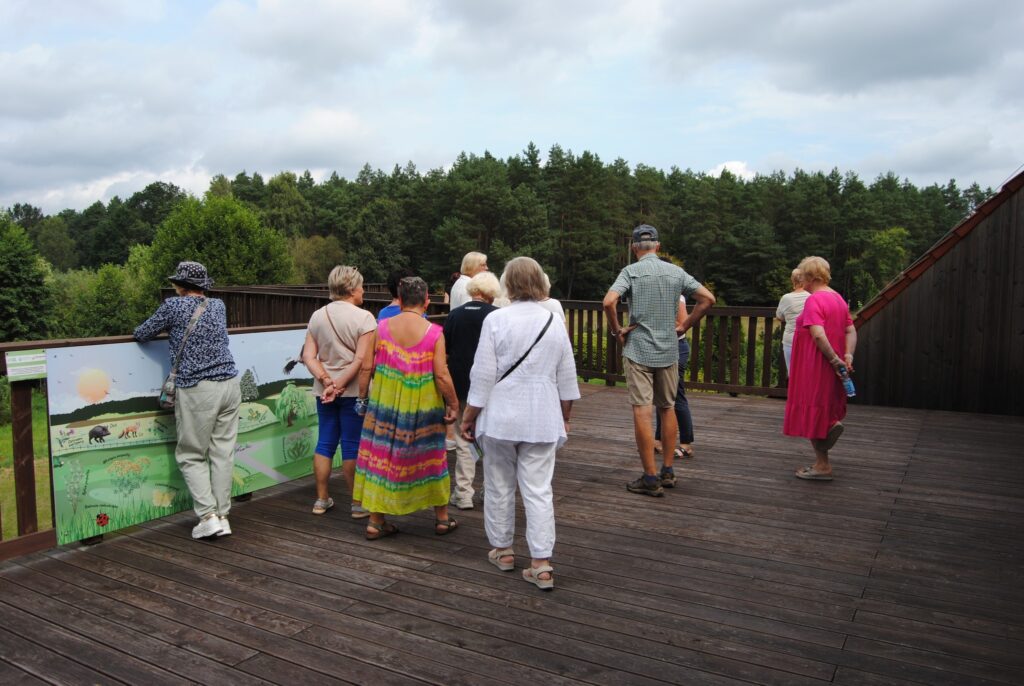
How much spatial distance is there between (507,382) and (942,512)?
297 cm

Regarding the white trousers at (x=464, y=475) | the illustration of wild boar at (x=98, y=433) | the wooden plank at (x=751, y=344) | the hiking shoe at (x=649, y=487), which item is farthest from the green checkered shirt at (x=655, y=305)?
the wooden plank at (x=751, y=344)

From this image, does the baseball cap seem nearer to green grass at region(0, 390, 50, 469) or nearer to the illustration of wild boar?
the illustration of wild boar

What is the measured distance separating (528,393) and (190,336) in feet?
6.26

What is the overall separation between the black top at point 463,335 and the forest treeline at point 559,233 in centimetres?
4452

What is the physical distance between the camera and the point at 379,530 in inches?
155

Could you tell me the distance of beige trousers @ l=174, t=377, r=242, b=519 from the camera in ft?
→ 12.7

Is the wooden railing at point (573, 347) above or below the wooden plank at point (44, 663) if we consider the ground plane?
above

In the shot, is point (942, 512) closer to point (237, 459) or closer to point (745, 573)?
point (745, 573)

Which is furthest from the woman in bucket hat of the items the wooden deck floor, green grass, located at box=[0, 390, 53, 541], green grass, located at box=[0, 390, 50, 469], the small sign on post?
green grass, located at box=[0, 390, 50, 469]

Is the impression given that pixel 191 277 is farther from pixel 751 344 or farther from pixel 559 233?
pixel 559 233

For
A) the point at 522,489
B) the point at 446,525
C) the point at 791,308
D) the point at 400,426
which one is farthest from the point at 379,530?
the point at 791,308

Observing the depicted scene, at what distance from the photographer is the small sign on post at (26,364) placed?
11.2 feet

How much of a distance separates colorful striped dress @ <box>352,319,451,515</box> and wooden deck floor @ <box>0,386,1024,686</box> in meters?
0.30

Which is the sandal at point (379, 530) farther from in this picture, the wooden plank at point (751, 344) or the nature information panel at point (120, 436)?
the wooden plank at point (751, 344)
